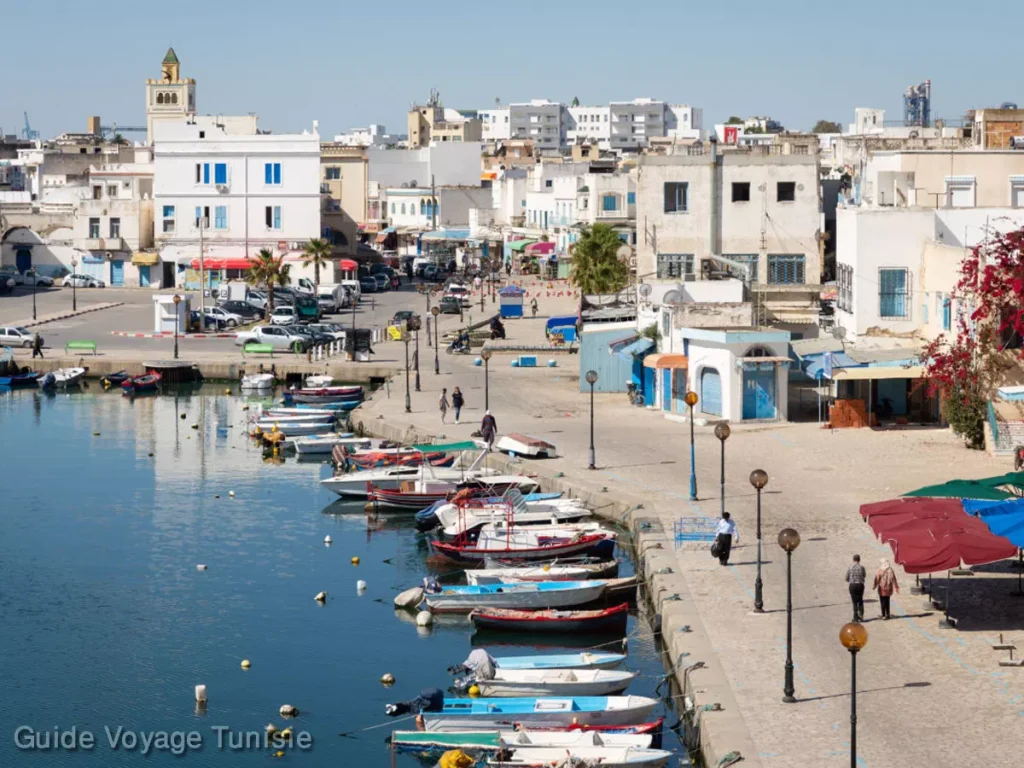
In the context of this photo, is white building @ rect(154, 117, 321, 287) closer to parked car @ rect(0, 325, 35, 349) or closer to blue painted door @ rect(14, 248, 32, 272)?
blue painted door @ rect(14, 248, 32, 272)

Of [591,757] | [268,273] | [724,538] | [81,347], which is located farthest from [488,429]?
[268,273]

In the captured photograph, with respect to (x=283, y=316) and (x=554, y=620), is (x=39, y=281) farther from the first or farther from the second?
(x=554, y=620)

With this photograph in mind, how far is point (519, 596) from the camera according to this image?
3128 cm

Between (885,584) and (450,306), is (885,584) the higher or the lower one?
the lower one

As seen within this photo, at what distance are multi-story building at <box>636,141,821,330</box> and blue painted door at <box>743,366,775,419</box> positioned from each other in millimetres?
14867

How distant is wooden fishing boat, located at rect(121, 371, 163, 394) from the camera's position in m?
62.2

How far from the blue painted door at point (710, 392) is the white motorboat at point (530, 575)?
47.5 ft

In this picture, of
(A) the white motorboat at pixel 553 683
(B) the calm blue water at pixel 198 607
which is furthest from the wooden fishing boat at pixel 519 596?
(A) the white motorboat at pixel 553 683

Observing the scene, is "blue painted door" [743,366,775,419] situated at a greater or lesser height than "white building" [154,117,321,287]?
lesser

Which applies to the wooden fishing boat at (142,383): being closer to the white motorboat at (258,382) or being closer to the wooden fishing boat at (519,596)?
the white motorboat at (258,382)

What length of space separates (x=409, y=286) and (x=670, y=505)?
6684 centimetres

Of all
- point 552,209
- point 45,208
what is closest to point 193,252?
point 45,208

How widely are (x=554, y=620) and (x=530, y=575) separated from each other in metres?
2.27

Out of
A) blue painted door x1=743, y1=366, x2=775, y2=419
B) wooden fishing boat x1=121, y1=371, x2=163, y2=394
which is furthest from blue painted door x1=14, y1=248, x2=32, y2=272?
blue painted door x1=743, y1=366, x2=775, y2=419
